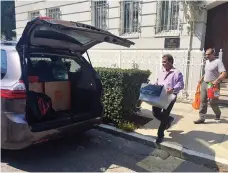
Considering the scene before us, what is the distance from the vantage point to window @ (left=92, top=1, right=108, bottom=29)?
10.5 metres

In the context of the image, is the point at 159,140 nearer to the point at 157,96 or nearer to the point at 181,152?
the point at 181,152

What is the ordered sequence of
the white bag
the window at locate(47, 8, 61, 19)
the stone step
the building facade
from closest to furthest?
the white bag
the stone step
the building facade
the window at locate(47, 8, 61, 19)

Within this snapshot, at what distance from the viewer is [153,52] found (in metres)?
8.89

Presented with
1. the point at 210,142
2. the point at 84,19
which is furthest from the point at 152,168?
the point at 84,19

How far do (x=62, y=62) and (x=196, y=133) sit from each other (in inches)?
117

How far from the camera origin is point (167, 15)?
8945 millimetres

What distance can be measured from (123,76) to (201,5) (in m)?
4.42

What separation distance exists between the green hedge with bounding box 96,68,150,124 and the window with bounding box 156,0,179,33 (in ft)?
13.2

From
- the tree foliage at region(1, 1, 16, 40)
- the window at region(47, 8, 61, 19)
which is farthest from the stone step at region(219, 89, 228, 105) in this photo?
the tree foliage at region(1, 1, 16, 40)

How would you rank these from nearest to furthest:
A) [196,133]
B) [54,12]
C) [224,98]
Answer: [196,133]
[224,98]
[54,12]

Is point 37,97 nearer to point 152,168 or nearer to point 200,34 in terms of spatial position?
point 152,168

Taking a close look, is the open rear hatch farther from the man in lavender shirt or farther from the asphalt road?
the man in lavender shirt

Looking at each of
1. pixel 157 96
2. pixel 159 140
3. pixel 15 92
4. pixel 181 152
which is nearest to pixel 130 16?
pixel 157 96

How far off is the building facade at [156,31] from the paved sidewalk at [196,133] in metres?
2.11
